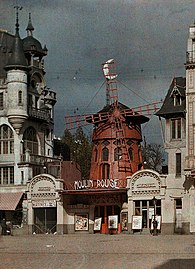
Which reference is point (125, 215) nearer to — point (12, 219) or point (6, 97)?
point (12, 219)

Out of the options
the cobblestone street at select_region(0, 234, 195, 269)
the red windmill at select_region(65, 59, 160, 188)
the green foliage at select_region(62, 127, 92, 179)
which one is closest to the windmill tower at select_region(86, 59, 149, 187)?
the red windmill at select_region(65, 59, 160, 188)

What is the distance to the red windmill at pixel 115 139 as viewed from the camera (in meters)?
47.8

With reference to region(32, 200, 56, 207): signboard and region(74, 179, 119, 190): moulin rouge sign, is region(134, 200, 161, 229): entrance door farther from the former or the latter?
region(32, 200, 56, 207): signboard

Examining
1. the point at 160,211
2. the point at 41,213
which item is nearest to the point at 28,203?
the point at 41,213

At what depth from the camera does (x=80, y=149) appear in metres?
64.8

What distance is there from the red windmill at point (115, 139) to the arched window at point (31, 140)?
5273 mm

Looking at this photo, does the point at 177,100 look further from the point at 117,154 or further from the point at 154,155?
the point at 154,155

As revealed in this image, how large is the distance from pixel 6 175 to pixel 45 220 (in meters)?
5.77

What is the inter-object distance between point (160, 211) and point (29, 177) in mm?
11473

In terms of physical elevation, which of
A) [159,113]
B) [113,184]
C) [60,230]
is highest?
[159,113]

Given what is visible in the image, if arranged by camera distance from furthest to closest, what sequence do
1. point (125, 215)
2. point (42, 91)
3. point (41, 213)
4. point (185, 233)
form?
point (42, 91) < point (41, 213) < point (125, 215) < point (185, 233)

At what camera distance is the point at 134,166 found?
4847 centimetres

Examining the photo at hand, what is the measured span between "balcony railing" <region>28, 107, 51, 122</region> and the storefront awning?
6.31 m

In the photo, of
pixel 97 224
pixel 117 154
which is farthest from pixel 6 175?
pixel 97 224
